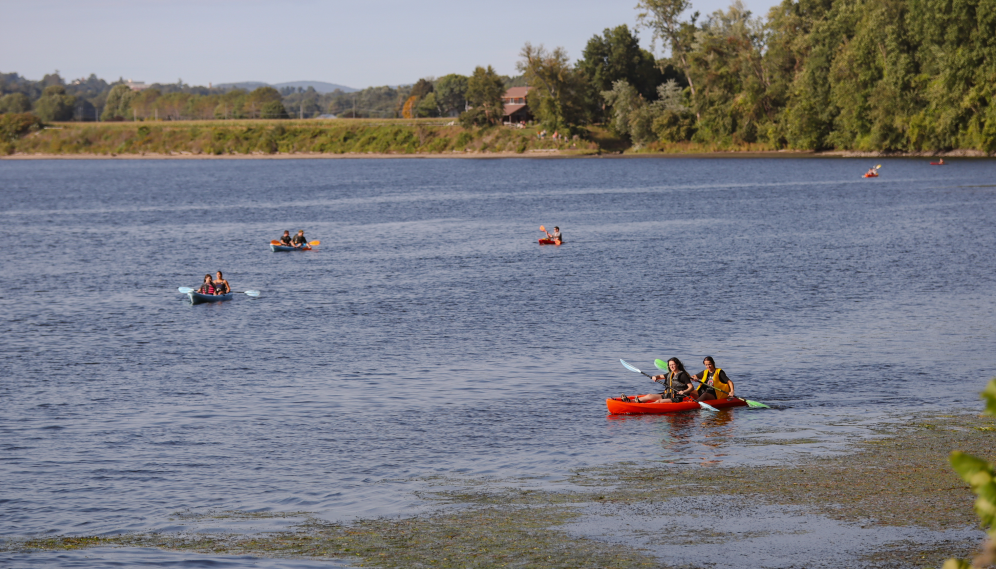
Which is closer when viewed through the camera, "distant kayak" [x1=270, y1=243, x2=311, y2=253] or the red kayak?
the red kayak

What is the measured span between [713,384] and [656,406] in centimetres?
175

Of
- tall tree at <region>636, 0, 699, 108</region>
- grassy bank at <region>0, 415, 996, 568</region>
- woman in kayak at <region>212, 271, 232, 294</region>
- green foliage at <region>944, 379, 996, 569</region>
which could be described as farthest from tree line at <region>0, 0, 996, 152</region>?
green foliage at <region>944, 379, 996, 569</region>

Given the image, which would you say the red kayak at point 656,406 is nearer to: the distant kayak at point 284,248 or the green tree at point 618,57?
the distant kayak at point 284,248

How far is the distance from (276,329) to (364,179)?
128 metres

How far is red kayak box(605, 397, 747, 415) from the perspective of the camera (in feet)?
88.2

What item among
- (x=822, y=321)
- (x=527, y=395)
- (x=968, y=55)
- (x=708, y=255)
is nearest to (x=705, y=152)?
(x=968, y=55)

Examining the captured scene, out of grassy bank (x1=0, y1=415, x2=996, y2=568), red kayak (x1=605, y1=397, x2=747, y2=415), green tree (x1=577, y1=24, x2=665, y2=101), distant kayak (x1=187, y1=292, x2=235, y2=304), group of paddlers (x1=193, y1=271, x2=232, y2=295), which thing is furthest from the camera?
green tree (x1=577, y1=24, x2=665, y2=101)

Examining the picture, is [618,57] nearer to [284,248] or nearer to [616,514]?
[284,248]

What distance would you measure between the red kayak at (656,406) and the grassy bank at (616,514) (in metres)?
4.70

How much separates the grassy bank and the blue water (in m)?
1.09

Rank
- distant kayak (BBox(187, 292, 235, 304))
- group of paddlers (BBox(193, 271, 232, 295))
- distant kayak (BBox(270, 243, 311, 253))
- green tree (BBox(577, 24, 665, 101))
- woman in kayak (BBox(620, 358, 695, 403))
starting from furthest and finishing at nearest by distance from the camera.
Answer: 1. green tree (BBox(577, 24, 665, 101))
2. distant kayak (BBox(270, 243, 311, 253))
3. group of paddlers (BBox(193, 271, 232, 295))
4. distant kayak (BBox(187, 292, 235, 304))
5. woman in kayak (BBox(620, 358, 695, 403))

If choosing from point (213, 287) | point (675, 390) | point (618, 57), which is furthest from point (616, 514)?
point (618, 57)

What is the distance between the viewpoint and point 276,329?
4172 cm

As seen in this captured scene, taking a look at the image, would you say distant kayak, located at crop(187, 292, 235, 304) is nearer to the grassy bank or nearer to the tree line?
the grassy bank
